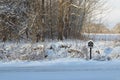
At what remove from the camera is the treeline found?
84.3 ft

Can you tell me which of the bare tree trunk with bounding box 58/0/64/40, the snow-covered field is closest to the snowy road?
the snow-covered field

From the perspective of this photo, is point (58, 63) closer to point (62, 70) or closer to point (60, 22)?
point (62, 70)

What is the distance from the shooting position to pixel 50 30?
29922mm

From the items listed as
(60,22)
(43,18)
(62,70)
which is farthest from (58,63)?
(60,22)

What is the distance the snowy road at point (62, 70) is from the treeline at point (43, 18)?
1026 centimetres

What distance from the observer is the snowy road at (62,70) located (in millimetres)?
10719

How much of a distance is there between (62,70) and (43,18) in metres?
16.4

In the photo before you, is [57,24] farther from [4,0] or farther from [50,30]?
[4,0]

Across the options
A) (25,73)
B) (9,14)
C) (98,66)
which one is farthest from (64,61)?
(9,14)

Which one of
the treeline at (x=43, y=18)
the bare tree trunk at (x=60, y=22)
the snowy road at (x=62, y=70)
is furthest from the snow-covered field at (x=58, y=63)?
the bare tree trunk at (x=60, y=22)

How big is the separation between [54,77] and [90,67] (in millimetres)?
2399

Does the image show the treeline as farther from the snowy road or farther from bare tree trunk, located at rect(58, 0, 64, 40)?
the snowy road

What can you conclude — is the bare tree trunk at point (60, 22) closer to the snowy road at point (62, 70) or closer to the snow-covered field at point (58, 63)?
the snow-covered field at point (58, 63)

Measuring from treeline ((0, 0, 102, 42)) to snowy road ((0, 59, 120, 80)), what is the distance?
10264 mm
